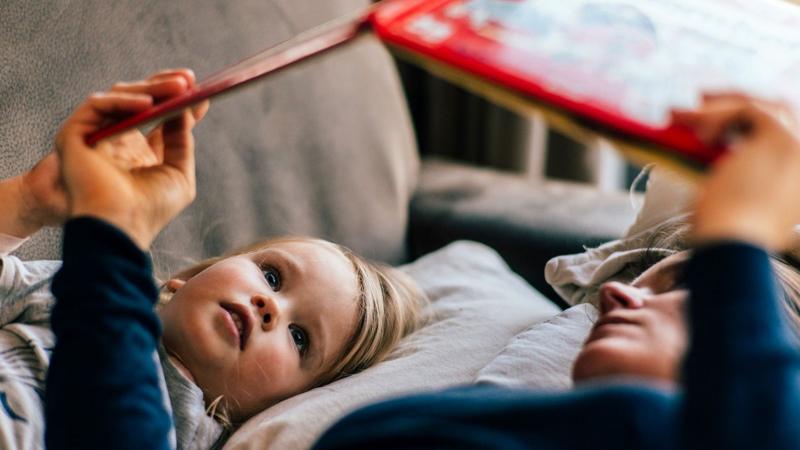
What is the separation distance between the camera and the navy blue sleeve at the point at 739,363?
46 cm

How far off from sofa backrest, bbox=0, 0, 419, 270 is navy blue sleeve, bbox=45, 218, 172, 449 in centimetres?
24

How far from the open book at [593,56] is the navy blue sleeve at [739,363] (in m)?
0.06

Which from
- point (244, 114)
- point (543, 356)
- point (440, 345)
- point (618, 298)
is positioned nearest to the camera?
point (618, 298)

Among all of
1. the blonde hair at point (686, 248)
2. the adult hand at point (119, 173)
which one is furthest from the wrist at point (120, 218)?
the blonde hair at point (686, 248)

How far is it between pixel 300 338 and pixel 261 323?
0.07m

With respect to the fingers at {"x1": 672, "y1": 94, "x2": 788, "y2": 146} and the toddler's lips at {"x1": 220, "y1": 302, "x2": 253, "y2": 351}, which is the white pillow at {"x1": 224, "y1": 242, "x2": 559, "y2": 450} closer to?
the toddler's lips at {"x1": 220, "y1": 302, "x2": 253, "y2": 351}

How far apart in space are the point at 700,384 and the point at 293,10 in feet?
2.99

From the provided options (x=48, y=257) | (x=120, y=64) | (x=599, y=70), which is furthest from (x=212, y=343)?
(x=599, y=70)

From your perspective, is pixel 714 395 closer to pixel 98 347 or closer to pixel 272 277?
pixel 98 347

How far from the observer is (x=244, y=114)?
3.59 feet

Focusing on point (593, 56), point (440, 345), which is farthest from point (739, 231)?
point (440, 345)

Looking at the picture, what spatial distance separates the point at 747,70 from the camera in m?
0.55

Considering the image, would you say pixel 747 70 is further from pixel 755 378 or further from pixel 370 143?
pixel 370 143

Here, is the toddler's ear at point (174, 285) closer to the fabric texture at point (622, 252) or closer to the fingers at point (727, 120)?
the fabric texture at point (622, 252)
